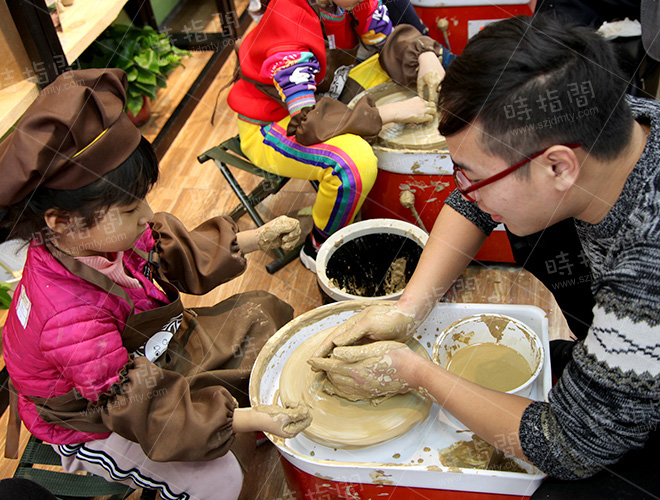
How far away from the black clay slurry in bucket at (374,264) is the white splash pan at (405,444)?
0.39 m

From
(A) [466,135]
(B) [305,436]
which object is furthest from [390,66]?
(B) [305,436]

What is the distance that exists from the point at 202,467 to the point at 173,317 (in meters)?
0.43

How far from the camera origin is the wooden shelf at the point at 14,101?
214cm

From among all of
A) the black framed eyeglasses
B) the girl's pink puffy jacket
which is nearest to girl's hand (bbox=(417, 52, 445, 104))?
the black framed eyeglasses

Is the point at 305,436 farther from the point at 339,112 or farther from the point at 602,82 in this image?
the point at 339,112

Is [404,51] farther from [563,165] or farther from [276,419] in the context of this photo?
[276,419]

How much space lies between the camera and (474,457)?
4.70 ft

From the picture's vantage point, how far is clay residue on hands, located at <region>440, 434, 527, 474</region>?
139 cm

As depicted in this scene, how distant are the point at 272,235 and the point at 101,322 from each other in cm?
63

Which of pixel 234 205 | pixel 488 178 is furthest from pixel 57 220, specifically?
pixel 234 205

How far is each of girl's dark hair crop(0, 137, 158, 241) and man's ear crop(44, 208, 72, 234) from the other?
11 mm

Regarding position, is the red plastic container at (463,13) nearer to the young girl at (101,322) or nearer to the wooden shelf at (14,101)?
the wooden shelf at (14,101)

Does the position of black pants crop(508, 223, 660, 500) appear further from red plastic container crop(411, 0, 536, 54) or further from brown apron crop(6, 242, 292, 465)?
red plastic container crop(411, 0, 536, 54)

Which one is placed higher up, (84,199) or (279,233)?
(84,199)
